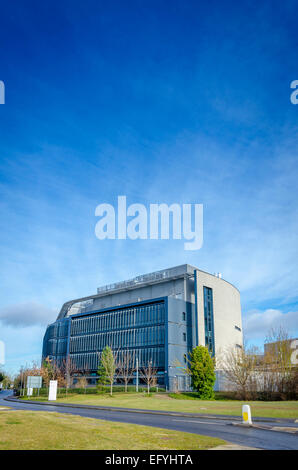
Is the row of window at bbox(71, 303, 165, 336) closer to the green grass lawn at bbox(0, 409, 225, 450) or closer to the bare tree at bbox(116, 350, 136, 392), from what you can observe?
the bare tree at bbox(116, 350, 136, 392)

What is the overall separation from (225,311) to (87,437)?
7963cm

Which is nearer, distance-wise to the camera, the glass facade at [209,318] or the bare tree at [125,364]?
the bare tree at [125,364]

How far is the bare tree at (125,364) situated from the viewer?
263 feet

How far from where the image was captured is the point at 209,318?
270ft

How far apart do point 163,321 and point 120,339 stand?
14.4 metres

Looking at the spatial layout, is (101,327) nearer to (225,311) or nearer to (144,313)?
(144,313)

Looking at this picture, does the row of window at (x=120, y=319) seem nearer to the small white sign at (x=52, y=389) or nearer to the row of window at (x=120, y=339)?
the row of window at (x=120, y=339)

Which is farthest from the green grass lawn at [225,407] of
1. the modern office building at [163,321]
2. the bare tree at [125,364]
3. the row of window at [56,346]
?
the row of window at [56,346]

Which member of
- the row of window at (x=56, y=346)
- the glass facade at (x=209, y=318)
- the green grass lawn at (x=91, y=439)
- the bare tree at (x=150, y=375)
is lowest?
the bare tree at (x=150, y=375)

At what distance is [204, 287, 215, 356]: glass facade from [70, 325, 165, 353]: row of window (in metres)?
9.35

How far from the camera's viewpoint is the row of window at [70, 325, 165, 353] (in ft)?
271

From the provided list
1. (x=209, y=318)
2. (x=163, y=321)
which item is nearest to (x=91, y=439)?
(x=163, y=321)

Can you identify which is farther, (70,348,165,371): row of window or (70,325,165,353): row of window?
(70,325,165,353): row of window

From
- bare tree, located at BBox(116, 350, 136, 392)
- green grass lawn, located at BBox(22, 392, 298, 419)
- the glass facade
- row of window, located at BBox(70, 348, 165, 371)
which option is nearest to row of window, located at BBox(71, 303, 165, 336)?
row of window, located at BBox(70, 348, 165, 371)
